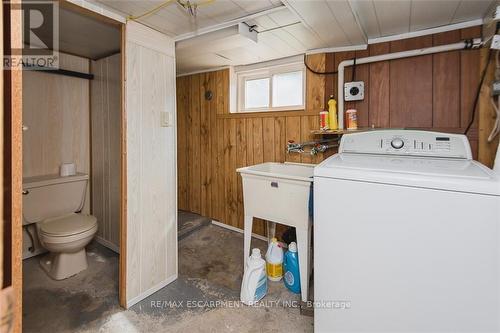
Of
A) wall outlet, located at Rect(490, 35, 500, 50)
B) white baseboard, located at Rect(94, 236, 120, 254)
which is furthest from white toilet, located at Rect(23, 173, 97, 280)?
wall outlet, located at Rect(490, 35, 500, 50)

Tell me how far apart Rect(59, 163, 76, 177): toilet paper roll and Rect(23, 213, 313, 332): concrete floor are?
30.9 inches

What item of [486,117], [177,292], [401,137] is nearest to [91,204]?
[177,292]

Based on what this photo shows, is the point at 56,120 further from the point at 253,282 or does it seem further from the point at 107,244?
the point at 253,282

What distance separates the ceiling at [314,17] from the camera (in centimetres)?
145

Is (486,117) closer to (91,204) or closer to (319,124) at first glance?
(319,124)

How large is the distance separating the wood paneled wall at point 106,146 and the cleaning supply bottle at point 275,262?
4.57 feet

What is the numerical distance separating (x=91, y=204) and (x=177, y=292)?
55.6 inches

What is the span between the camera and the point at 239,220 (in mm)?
2879

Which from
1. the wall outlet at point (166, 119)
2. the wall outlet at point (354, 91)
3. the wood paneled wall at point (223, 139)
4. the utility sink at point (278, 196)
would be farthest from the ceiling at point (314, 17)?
the utility sink at point (278, 196)

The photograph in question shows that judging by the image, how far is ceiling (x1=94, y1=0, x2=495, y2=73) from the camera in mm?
1447

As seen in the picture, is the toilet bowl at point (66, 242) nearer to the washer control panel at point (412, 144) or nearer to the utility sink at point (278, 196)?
the utility sink at point (278, 196)

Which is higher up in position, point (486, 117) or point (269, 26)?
point (269, 26)

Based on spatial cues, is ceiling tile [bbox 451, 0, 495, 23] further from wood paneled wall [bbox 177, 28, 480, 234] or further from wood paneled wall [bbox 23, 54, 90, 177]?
wood paneled wall [bbox 23, 54, 90, 177]

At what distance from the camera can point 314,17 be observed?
1.56 metres
